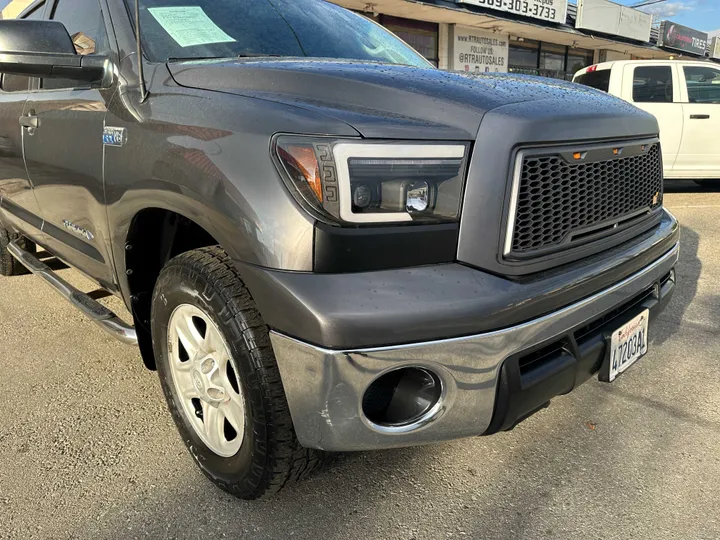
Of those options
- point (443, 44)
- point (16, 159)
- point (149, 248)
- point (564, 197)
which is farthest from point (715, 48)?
point (149, 248)

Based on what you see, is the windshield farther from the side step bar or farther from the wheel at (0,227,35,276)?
the wheel at (0,227,35,276)

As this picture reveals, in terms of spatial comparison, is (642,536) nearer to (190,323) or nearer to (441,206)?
(441,206)

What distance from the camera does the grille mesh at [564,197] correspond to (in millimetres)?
1633

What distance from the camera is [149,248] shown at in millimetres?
2260

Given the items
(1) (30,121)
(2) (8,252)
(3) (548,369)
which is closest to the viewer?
(3) (548,369)

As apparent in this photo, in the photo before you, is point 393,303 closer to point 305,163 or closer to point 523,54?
point 305,163

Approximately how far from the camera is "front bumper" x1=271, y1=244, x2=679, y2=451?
1470 millimetres

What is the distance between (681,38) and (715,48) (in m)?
5.83

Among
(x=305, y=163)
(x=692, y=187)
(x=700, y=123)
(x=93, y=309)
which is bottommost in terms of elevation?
(x=692, y=187)

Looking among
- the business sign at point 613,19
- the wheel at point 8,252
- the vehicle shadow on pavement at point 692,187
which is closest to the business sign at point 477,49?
the business sign at point 613,19

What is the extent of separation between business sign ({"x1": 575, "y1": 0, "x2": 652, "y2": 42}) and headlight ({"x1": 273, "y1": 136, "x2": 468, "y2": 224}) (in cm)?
1995

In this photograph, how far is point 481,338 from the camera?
1.51 meters

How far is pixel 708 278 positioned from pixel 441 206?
11.4ft

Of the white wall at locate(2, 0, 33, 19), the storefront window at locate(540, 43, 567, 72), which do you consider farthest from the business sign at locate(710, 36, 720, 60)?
the white wall at locate(2, 0, 33, 19)
